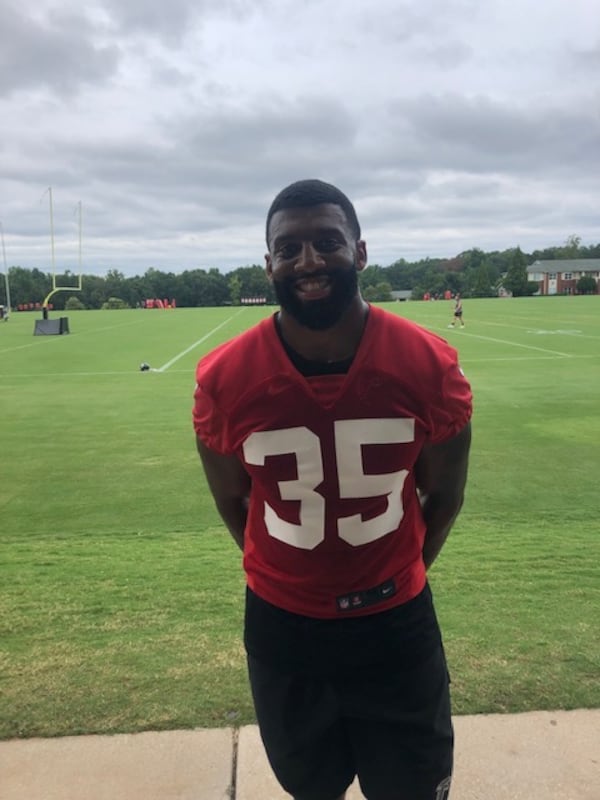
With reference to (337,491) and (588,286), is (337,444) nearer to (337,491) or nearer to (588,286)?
(337,491)

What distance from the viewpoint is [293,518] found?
5.88ft

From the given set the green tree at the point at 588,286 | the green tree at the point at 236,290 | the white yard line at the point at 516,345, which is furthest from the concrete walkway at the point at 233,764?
the green tree at the point at 236,290

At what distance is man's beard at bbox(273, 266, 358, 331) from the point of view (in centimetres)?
178

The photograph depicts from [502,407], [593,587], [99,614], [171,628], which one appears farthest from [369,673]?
[502,407]

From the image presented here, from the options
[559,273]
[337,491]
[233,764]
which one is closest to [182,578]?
[233,764]

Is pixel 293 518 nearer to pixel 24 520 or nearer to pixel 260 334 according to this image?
pixel 260 334

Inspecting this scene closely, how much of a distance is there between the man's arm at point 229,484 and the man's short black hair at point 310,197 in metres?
0.69

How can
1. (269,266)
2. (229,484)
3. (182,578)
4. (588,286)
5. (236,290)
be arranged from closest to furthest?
(269,266) → (229,484) → (182,578) → (588,286) → (236,290)

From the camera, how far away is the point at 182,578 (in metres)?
4.26

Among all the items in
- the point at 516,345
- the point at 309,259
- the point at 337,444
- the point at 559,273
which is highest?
the point at 559,273

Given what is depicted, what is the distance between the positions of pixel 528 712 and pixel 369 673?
1326 mm

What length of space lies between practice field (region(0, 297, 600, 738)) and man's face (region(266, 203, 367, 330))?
185cm

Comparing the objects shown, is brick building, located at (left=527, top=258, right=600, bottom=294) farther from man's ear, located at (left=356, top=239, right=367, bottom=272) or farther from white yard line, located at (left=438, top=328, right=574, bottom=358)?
man's ear, located at (left=356, top=239, right=367, bottom=272)

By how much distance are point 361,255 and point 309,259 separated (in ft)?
0.73
